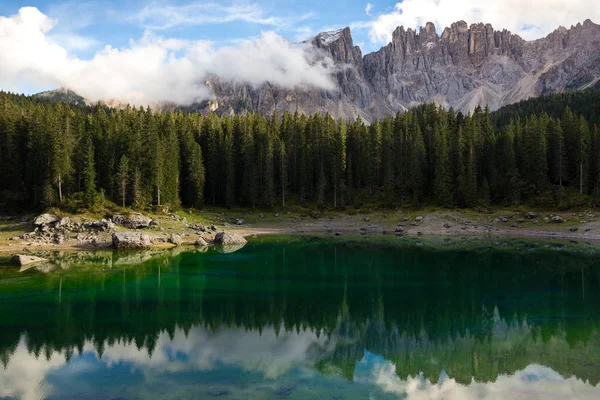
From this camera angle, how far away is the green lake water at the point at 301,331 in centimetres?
1677

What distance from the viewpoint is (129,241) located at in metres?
55.9

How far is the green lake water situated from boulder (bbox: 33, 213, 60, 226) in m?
19.1

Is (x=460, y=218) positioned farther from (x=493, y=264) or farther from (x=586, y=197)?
(x=493, y=264)

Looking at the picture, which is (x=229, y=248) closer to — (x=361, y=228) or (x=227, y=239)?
(x=227, y=239)

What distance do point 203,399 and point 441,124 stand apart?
92.5 meters

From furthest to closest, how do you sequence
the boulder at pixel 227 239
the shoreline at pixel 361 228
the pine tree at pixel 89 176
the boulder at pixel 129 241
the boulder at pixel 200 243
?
1. the pine tree at pixel 89 176
2. the boulder at pixel 227 239
3. the boulder at pixel 200 243
4. the shoreline at pixel 361 228
5. the boulder at pixel 129 241

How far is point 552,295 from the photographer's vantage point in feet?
103

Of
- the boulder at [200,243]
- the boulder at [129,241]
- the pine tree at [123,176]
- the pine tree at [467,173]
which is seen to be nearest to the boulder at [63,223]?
the boulder at [129,241]

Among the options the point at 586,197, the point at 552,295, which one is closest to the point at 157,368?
the point at 552,295

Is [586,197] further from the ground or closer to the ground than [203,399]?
further from the ground

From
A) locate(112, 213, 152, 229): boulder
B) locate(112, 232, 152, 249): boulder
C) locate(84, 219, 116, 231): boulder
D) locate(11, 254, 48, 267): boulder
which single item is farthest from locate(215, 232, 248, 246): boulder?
locate(11, 254, 48, 267): boulder

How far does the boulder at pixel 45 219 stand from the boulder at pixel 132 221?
309 inches

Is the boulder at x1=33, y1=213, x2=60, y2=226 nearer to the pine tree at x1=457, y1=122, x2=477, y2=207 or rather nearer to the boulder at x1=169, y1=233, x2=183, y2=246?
the boulder at x1=169, y1=233, x2=183, y2=246

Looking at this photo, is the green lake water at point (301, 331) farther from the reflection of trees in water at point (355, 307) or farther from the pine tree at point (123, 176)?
the pine tree at point (123, 176)
